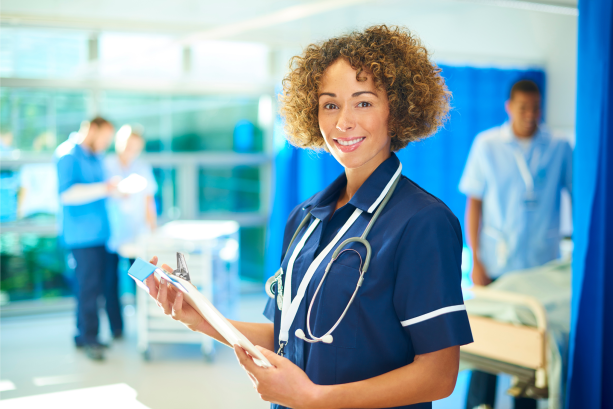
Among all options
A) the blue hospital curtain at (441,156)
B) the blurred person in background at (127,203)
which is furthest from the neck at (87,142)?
the blue hospital curtain at (441,156)

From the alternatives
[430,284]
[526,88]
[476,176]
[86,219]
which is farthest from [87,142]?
[430,284]

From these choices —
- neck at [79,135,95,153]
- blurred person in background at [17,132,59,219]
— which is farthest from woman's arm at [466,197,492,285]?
blurred person in background at [17,132,59,219]

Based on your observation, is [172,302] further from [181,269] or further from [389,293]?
[389,293]

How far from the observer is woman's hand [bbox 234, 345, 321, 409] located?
0.85 m

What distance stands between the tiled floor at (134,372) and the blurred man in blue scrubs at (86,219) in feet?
0.59

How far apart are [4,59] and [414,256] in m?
4.26

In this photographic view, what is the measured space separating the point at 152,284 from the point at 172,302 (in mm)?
71

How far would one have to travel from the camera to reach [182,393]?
109 inches

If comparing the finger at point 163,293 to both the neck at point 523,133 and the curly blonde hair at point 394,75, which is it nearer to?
the curly blonde hair at point 394,75

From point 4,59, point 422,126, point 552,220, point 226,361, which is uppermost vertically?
point 4,59

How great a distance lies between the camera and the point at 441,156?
4.58m

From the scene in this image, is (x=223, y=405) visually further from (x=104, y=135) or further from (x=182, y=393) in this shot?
(x=104, y=135)

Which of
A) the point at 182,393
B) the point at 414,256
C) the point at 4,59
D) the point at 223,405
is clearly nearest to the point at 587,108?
the point at 414,256

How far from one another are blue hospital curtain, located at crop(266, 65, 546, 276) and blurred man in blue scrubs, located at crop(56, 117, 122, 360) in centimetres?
139
